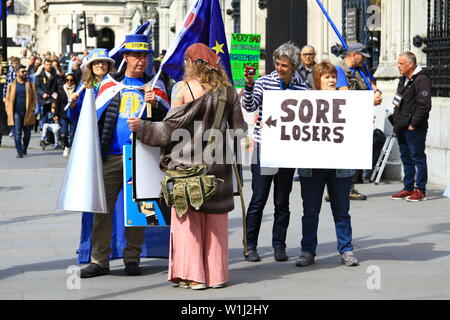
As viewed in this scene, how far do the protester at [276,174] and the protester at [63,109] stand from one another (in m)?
11.8

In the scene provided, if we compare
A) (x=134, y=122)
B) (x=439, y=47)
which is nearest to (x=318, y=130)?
(x=134, y=122)

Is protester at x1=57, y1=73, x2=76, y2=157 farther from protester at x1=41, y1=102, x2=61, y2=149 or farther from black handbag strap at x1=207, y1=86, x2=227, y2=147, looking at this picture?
black handbag strap at x1=207, y1=86, x2=227, y2=147

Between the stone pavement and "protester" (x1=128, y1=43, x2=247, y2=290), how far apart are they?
0.17 meters

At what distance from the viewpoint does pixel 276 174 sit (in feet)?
28.8

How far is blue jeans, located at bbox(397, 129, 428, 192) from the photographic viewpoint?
12906 millimetres

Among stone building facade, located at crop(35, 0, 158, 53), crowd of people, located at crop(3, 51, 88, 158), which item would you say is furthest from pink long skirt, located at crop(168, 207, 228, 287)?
stone building facade, located at crop(35, 0, 158, 53)

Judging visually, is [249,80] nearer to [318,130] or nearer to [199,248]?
[318,130]

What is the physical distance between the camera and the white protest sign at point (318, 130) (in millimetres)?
8258

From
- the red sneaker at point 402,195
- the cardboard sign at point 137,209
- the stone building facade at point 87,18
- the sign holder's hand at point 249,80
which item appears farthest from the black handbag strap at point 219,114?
the stone building facade at point 87,18

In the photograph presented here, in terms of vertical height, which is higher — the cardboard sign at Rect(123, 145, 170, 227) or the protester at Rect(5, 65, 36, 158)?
the protester at Rect(5, 65, 36, 158)

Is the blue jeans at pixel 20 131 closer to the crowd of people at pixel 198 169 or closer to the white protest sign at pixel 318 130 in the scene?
the crowd of people at pixel 198 169

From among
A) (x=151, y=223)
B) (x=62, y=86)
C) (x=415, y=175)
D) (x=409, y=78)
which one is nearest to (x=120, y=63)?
(x=151, y=223)

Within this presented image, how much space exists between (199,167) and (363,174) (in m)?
7.89

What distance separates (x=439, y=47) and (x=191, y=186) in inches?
323
